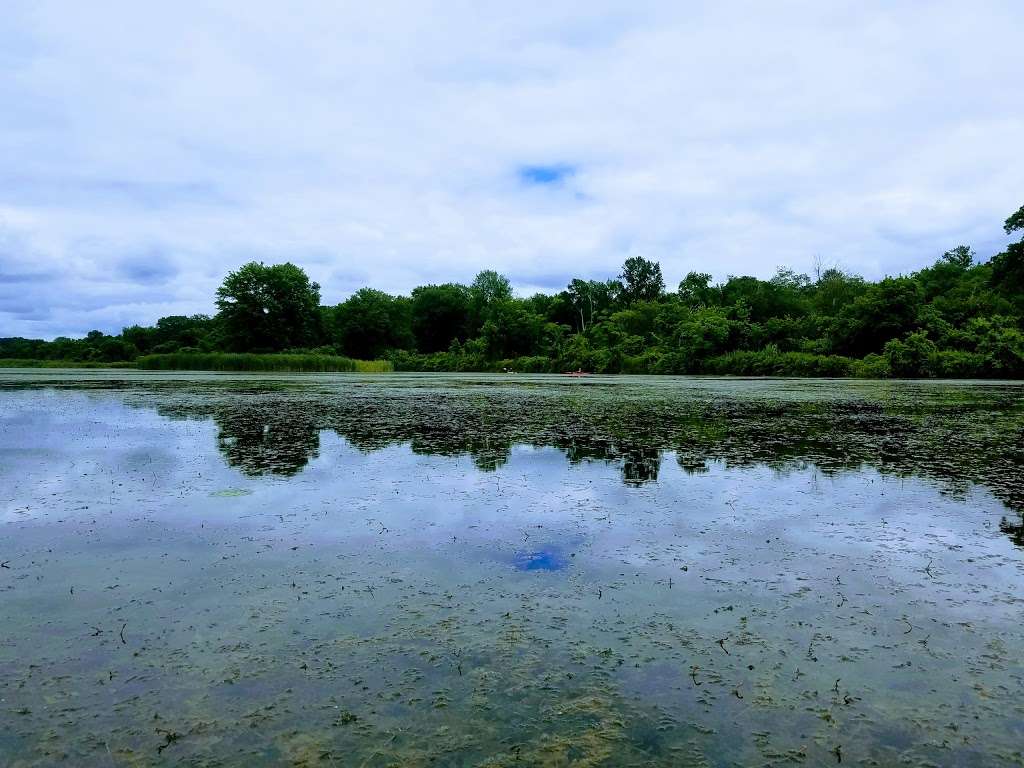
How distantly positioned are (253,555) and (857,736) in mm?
3796

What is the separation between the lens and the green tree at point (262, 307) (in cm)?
7281

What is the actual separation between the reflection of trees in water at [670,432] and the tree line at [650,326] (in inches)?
927

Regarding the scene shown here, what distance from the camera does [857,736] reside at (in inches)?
98.5

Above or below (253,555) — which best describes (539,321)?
above

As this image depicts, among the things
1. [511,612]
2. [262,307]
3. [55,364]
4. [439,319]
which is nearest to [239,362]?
[262,307]

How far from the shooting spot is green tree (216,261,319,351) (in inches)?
2867

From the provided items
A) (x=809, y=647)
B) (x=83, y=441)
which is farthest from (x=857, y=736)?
(x=83, y=441)

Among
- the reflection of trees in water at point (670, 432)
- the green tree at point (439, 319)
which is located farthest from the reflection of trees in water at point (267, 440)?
the green tree at point (439, 319)

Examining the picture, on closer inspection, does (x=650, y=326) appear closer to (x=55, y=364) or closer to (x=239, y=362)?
(x=239, y=362)

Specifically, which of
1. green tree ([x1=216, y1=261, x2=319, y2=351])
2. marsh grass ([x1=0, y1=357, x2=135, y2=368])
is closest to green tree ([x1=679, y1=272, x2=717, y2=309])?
green tree ([x1=216, y1=261, x2=319, y2=351])

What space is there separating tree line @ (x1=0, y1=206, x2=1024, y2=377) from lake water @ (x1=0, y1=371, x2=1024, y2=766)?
121 feet

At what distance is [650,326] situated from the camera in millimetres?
67688

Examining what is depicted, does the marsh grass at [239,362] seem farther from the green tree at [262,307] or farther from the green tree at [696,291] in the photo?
the green tree at [696,291]

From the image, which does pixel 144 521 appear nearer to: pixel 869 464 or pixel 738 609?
pixel 738 609
